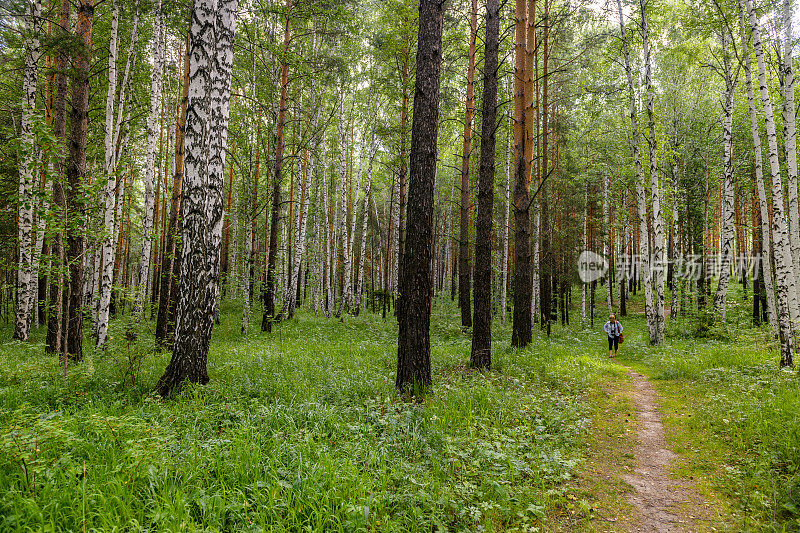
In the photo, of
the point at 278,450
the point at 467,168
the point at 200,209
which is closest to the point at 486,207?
the point at 200,209

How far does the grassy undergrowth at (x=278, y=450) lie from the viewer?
8.93 feet

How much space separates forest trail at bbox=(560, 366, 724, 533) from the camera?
337 cm

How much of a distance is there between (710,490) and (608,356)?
29.9 ft

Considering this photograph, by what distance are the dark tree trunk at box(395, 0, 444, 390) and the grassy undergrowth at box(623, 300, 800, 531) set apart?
12.3 ft

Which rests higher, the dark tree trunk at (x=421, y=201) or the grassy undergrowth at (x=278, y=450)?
the dark tree trunk at (x=421, y=201)

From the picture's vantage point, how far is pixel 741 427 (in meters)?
5.12

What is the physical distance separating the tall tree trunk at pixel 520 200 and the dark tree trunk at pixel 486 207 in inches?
103

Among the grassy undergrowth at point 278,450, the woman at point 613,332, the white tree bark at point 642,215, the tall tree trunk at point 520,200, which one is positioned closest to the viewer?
the grassy undergrowth at point 278,450

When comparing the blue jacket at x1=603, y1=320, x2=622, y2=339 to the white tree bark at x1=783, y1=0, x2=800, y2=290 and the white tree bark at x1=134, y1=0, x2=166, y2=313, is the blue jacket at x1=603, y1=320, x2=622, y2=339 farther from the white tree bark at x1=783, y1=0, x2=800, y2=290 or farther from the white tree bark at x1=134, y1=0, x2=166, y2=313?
the white tree bark at x1=134, y1=0, x2=166, y2=313

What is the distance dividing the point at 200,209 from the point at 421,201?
11.4 ft

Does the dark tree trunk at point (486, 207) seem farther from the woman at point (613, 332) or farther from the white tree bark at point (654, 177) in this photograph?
the white tree bark at point (654, 177)

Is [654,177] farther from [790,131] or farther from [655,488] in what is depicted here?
[655,488]

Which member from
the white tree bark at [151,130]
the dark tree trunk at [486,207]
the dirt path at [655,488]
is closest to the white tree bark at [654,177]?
the dark tree trunk at [486,207]

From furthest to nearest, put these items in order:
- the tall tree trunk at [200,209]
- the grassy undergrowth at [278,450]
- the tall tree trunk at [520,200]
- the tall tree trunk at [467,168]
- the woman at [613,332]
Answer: the tall tree trunk at [467,168], the woman at [613,332], the tall tree trunk at [520,200], the tall tree trunk at [200,209], the grassy undergrowth at [278,450]
